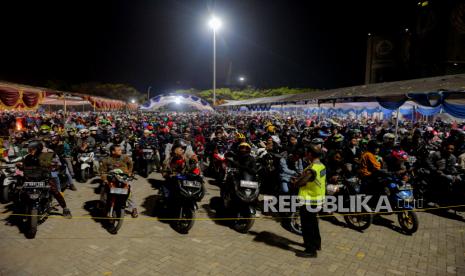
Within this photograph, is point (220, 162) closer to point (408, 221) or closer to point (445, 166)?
point (408, 221)

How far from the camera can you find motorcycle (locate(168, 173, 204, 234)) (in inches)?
223

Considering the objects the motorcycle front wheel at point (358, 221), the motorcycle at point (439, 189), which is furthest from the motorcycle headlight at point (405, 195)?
the motorcycle at point (439, 189)

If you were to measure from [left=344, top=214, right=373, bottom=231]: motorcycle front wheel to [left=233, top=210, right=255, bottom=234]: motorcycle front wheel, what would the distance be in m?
2.15

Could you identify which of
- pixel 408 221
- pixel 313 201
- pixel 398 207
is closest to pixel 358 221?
pixel 398 207

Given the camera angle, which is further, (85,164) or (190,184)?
(85,164)

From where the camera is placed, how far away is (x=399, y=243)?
216 inches

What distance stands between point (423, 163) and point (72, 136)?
11457 millimetres

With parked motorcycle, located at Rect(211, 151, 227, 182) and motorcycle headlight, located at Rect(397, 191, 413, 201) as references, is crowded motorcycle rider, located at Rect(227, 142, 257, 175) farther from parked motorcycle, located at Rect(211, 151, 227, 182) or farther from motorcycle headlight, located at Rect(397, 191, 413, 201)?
motorcycle headlight, located at Rect(397, 191, 413, 201)

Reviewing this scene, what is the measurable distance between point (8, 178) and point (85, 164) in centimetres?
245

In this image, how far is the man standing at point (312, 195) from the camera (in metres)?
4.68

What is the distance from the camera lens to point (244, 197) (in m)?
5.70

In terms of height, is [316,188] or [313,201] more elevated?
[316,188]

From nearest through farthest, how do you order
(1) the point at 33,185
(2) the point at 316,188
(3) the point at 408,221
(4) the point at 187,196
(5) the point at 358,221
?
(2) the point at 316,188
(1) the point at 33,185
(4) the point at 187,196
(3) the point at 408,221
(5) the point at 358,221

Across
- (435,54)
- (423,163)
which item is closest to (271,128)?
(423,163)
